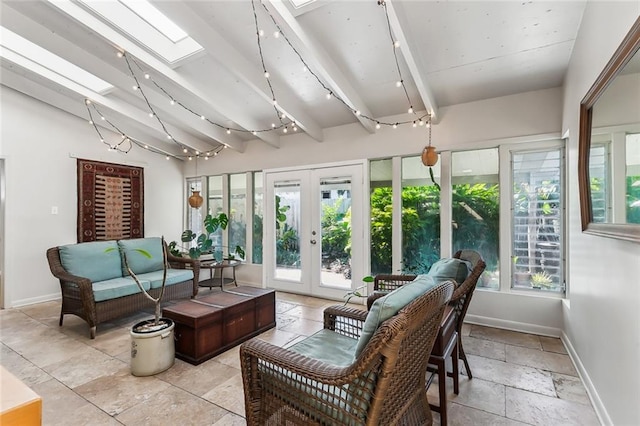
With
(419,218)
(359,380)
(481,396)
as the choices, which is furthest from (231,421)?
(419,218)

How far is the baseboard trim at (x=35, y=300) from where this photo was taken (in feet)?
13.8

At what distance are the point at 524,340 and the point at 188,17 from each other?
178 inches

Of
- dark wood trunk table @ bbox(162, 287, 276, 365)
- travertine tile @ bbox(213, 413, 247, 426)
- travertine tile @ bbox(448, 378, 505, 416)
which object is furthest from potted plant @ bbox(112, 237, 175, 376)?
travertine tile @ bbox(448, 378, 505, 416)

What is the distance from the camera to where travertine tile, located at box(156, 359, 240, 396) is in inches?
90.0

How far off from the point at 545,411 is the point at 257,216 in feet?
15.0

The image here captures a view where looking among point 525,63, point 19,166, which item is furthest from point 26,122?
point 525,63

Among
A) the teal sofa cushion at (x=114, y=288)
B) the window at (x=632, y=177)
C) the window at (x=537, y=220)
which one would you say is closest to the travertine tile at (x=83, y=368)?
the teal sofa cushion at (x=114, y=288)

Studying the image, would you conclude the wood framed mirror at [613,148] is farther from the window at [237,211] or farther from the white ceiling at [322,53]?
the window at [237,211]

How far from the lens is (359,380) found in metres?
1.21

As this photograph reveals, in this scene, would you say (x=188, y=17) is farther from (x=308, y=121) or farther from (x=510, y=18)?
(x=510, y=18)

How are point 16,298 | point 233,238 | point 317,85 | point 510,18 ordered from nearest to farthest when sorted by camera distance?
point 510,18 → point 317,85 → point 16,298 → point 233,238

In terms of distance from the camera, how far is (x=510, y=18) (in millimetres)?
2428

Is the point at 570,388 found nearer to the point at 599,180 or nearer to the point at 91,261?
the point at 599,180

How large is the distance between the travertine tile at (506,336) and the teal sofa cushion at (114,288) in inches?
156
